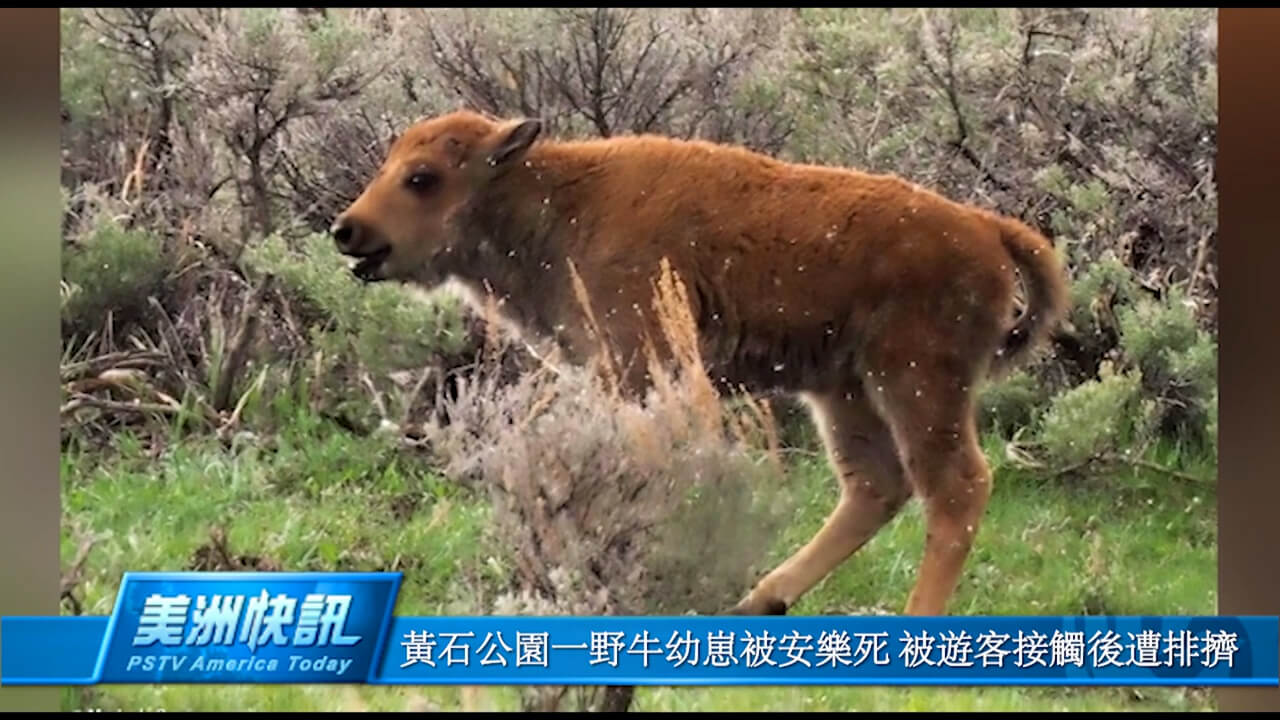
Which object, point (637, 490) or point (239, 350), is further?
point (239, 350)

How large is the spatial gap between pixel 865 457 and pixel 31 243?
2.18 meters

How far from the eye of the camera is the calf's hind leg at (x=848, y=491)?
341 centimetres

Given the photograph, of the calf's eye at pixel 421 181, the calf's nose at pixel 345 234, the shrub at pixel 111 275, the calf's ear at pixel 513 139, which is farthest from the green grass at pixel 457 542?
the calf's ear at pixel 513 139

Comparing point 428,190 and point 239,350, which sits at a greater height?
point 428,190

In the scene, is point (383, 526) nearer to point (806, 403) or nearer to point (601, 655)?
point (601, 655)

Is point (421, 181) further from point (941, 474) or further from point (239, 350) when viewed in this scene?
point (941, 474)

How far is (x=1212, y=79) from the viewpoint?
3.46 meters

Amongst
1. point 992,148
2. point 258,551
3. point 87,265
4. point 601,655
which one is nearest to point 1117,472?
point 992,148

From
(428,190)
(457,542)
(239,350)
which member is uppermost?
(428,190)

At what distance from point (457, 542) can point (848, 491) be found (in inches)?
38.8

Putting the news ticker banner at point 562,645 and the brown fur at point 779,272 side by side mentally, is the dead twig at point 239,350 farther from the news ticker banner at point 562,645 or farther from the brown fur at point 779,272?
the news ticker banner at point 562,645

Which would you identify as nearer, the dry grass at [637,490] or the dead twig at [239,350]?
the dry grass at [637,490]

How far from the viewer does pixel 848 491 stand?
3.43 metres

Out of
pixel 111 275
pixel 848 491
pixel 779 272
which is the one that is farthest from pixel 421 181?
pixel 848 491
